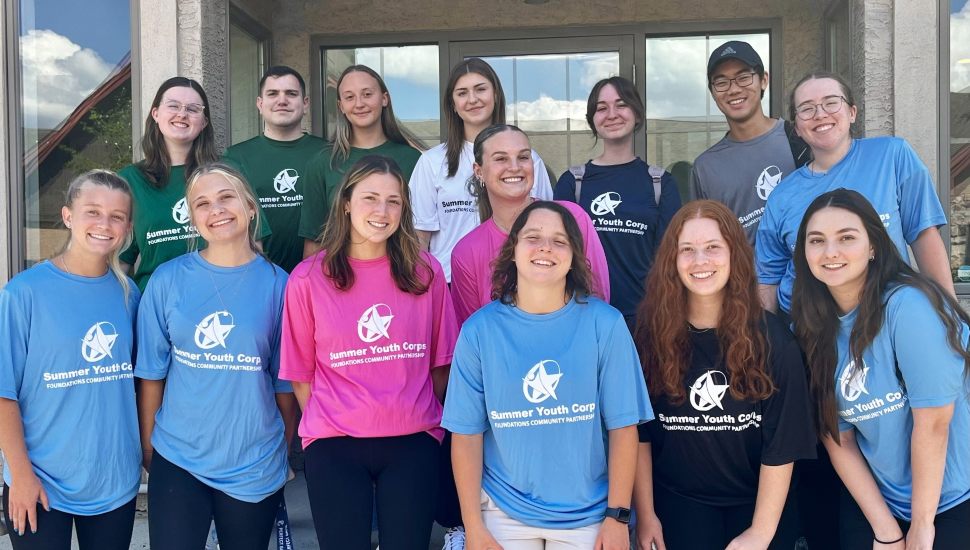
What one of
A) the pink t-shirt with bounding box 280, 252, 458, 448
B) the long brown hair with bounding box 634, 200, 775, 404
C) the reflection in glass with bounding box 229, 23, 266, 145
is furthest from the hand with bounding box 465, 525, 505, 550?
the reflection in glass with bounding box 229, 23, 266, 145

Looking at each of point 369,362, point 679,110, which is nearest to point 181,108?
point 369,362

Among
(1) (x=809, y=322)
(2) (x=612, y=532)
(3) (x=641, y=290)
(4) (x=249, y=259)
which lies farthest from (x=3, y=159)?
(1) (x=809, y=322)

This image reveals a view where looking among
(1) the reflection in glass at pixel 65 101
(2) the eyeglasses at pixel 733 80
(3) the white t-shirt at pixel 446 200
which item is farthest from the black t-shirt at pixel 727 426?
(1) the reflection in glass at pixel 65 101

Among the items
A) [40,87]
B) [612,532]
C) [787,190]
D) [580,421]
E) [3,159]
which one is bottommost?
[612,532]

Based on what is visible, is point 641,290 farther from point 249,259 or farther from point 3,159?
point 3,159

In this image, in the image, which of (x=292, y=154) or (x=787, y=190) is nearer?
(x=787, y=190)

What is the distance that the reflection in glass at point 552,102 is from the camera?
267 inches

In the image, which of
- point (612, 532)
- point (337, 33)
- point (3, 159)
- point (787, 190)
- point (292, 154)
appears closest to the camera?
point (612, 532)

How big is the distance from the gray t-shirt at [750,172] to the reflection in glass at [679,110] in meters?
2.62

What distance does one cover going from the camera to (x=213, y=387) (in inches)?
124

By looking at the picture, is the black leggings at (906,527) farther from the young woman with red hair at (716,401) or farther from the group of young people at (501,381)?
the young woman with red hair at (716,401)

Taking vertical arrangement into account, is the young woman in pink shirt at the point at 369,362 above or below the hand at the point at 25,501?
above

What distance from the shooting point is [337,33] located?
22.1ft

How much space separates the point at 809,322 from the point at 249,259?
6.98 ft
